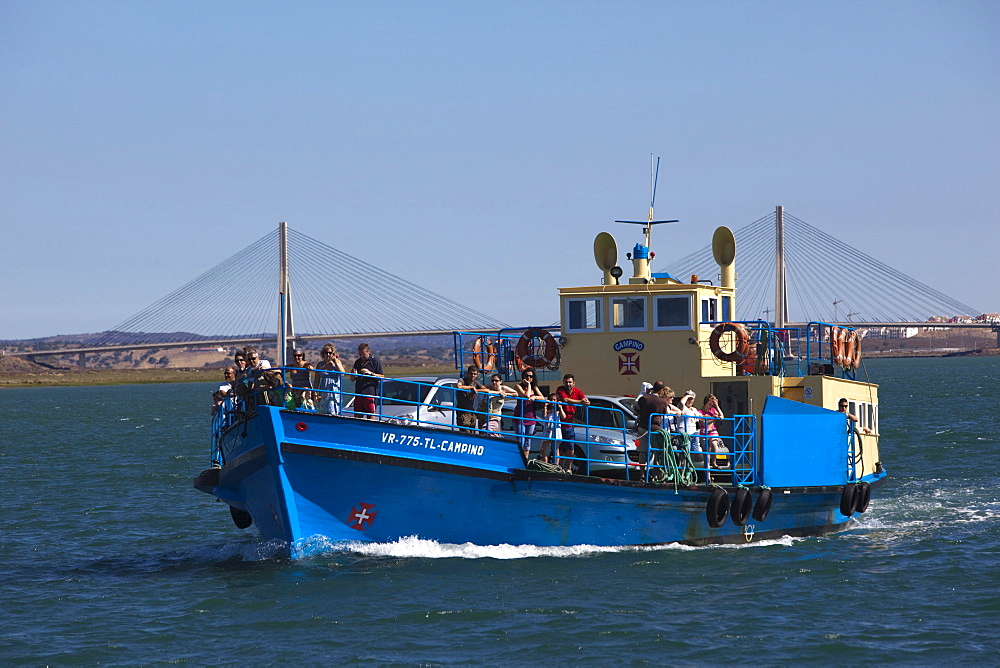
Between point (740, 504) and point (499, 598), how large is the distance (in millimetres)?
4591

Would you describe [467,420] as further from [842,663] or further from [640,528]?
[842,663]

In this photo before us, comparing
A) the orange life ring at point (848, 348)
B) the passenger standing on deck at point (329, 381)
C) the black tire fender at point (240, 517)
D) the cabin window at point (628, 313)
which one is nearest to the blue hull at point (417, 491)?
the passenger standing on deck at point (329, 381)

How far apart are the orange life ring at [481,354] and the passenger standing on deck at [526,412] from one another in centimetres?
153

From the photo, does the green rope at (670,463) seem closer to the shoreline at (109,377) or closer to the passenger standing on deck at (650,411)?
the passenger standing on deck at (650,411)

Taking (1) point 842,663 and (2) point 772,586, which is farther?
(2) point 772,586

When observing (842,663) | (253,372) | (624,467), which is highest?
(253,372)

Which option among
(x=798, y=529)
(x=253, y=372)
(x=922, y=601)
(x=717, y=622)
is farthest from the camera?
(x=798, y=529)

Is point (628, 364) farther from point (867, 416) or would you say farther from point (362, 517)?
point (867, 416)

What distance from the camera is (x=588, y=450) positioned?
16531 mm

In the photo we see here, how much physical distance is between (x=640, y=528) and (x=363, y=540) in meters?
4.09

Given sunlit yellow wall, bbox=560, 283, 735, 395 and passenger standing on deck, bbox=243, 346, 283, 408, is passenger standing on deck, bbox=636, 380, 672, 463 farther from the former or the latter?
passenger standing on deck, bbox=243, 346, 283, 408

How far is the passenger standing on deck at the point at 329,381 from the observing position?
637 inches

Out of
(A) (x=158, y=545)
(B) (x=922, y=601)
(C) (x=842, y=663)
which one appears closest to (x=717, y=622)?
(C) (x=842, y=663)

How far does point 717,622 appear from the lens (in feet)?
45.9
